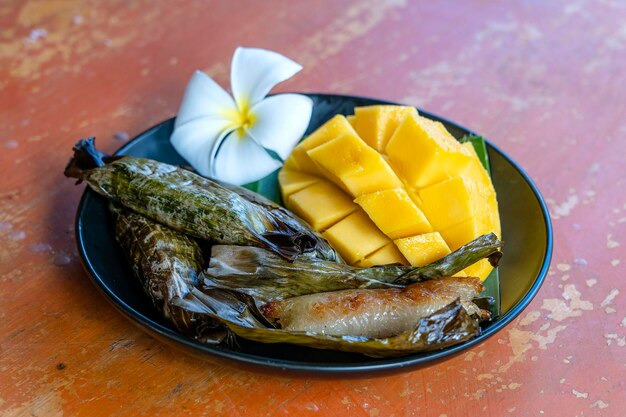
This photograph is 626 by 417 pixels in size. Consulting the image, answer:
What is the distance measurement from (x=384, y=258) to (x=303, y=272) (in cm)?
20

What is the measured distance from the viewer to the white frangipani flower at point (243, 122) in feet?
4.74

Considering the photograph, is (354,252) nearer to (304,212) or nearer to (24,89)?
(304,212)

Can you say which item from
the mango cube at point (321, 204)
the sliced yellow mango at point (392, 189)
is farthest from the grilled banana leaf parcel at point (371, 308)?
the mango cube at point (321, 204)

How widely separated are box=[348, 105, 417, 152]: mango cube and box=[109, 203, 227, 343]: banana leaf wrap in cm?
45

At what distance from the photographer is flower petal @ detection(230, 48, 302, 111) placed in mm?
1485

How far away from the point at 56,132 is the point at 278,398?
98cm

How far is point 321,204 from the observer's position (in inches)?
53.1

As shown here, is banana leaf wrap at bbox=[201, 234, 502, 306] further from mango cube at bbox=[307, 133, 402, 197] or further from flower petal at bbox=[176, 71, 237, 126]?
flower petal at bbox=[176, 71, 237, 126]

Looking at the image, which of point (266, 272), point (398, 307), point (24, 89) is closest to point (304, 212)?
point (266, 272)

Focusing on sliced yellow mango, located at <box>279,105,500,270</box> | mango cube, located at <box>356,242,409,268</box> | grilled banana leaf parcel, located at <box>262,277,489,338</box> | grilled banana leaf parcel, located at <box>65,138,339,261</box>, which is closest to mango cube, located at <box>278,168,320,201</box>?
sliced yellow mango, located at <box>279,105,500,270</box>

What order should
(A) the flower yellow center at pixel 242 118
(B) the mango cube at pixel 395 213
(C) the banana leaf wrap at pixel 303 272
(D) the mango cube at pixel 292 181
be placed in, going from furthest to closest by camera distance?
(A) the flower yellow center at pixel 242 118 → (D) the mango cube at pixel 292 181 → (B) the mango cube at pixel 395 213 → (C) the banana leaf wrap at pixel 303 272

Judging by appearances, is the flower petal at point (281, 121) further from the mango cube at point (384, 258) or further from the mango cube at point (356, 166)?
the mango cube at point (384, 258)

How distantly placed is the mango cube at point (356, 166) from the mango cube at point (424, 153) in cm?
4

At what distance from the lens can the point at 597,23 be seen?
224 cm
